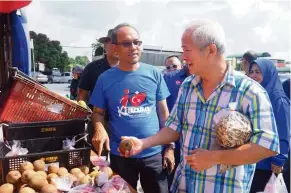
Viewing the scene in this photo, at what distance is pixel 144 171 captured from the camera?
2594 mm

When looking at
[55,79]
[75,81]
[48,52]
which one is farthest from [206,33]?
[48,52]

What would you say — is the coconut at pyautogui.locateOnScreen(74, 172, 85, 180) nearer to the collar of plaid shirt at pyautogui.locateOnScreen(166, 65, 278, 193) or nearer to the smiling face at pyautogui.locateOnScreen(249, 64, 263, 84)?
the collar of plaid shirt at pyautogui.locateOnScreen(166, 65, 278, 193)

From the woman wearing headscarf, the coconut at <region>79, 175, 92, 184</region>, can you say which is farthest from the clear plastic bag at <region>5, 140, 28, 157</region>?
the woman wearing headscarf

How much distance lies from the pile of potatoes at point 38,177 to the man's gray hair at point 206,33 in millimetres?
1032

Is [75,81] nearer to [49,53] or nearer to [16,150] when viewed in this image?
[16,150]

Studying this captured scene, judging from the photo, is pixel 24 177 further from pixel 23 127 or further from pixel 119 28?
pixel 119 28

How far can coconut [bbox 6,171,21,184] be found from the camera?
1.82m

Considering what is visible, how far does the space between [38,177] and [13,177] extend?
18 centimetres

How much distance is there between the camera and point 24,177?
179 centimetres

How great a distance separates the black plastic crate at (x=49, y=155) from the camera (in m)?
1.92

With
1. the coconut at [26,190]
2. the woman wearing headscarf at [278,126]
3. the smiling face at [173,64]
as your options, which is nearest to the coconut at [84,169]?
the coconut at [26,190]

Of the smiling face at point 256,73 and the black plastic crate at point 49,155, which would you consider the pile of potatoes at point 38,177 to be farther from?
the smiling face at point 256,73

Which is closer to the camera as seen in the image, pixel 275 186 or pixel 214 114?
pixel 214 114

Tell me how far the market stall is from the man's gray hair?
0.95 metres
